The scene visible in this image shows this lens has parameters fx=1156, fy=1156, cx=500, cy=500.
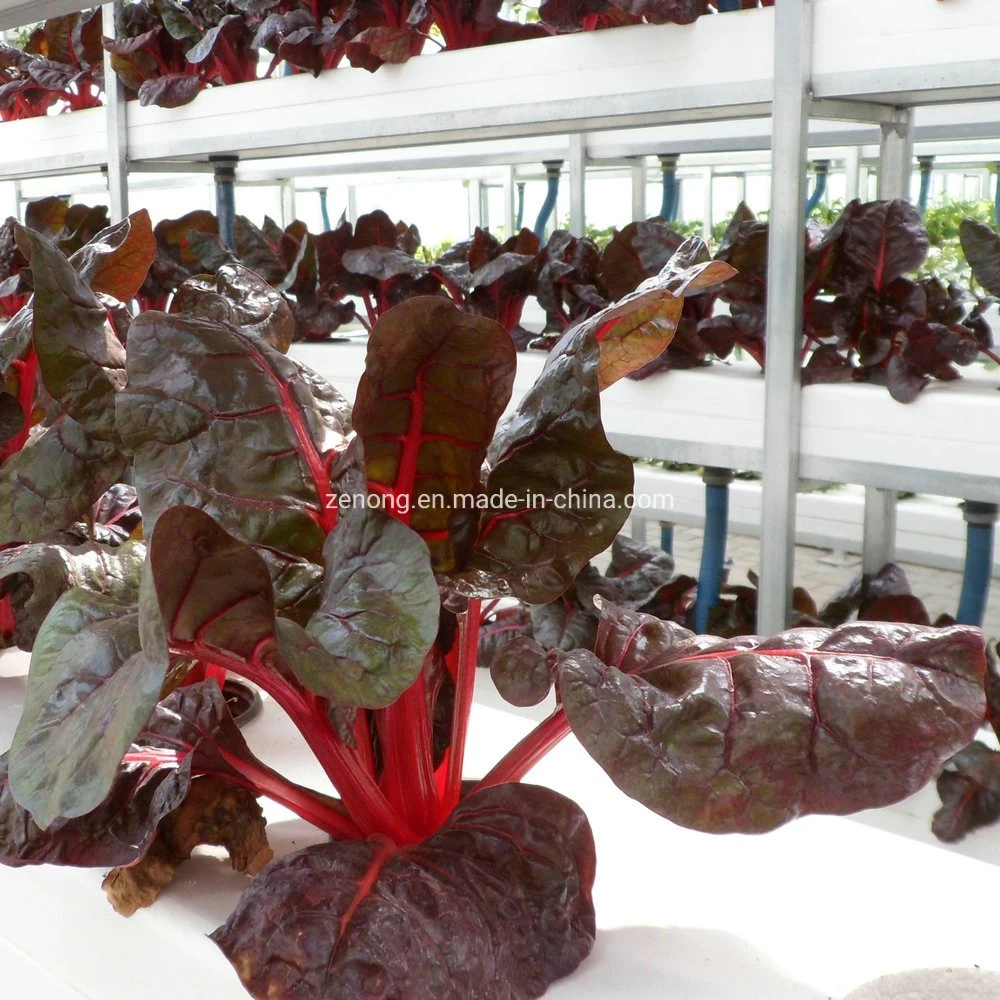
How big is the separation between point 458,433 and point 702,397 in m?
0.88

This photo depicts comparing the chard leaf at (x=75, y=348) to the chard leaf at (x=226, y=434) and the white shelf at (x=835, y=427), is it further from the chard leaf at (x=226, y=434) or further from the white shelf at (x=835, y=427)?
the white shelf at (x=835, y=427)

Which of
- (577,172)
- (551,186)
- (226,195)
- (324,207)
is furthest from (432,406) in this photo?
(324,207)

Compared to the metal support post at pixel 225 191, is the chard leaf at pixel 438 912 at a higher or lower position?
lower

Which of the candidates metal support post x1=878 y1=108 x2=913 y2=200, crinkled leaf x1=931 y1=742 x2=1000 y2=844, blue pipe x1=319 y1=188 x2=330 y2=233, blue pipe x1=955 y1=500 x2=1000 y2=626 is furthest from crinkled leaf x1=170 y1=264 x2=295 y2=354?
blue pipe x1=319 y1=188 x2=330 y2=233

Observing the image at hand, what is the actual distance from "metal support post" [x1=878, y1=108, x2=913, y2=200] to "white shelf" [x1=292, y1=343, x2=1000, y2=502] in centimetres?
38

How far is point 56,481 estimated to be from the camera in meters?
0.79

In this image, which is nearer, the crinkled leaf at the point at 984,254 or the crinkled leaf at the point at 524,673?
the crinkled leaf at the point at 524,673

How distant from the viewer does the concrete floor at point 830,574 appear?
319 cm

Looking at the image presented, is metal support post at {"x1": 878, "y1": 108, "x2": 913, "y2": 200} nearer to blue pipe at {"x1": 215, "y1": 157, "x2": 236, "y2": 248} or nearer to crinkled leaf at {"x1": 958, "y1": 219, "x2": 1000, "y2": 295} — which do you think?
crinkled leaf at {"x1": 958, "y1": 219, "x2": 1000, "y2": 295}

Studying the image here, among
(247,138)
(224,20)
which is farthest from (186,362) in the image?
(224,20)

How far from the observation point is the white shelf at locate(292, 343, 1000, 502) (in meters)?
1.25

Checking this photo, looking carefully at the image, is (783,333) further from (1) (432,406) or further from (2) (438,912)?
(2) (438,912)

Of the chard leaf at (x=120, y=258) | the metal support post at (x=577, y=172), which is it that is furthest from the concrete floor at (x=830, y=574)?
the chard leaf at (x=120, y=258)

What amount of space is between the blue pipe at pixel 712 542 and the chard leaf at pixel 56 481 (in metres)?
1.01
